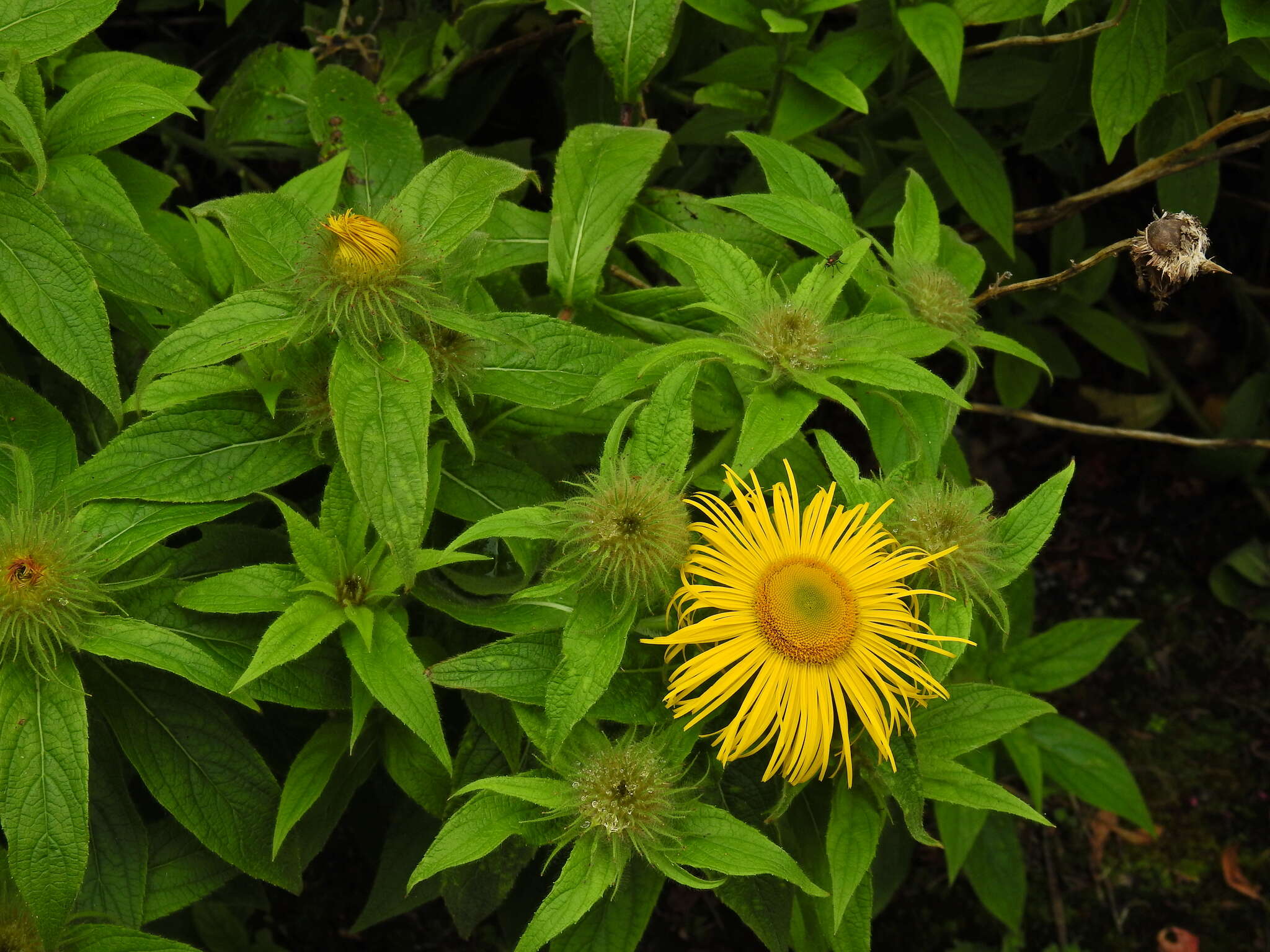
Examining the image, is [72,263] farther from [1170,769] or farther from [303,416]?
[1170,769]

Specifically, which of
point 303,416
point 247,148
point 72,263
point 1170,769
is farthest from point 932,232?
→ point 1170,769

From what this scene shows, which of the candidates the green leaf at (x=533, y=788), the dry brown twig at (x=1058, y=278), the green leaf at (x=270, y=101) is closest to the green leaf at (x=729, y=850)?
the green leaf at (x=533, y=788)

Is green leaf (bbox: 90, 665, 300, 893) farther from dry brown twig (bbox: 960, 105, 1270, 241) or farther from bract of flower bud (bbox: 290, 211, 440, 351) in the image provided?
dry brown twig (bbox: 960, 105, 1270, 241)

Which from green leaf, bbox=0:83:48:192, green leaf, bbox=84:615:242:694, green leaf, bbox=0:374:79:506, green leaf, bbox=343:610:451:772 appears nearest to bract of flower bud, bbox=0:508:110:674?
green leaf, bbox=84:615:242:694

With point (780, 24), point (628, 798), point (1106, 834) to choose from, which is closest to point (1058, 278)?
point (780, 24)

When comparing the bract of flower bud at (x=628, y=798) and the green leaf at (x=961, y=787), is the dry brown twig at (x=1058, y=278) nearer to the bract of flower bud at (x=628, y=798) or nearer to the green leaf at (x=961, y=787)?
the green leaf at (x=961, y=787)

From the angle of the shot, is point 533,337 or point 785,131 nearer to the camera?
point 533,337
